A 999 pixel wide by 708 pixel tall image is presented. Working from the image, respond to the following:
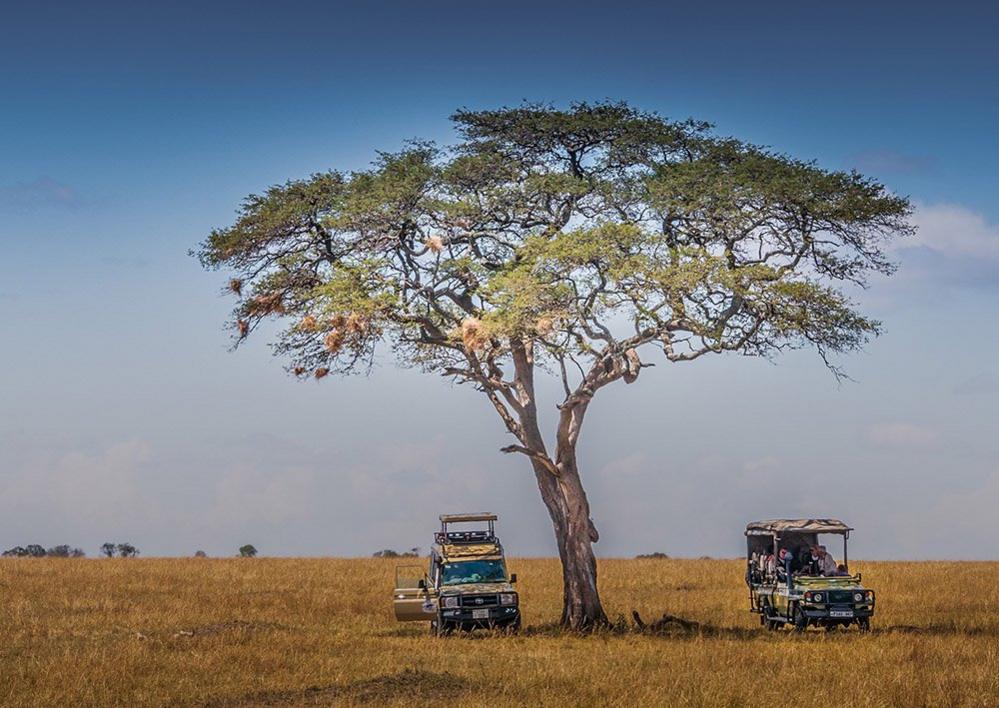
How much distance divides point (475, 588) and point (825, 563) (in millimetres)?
8828

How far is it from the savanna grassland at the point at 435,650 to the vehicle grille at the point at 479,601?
32.5 inches

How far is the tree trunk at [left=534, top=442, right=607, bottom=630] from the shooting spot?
33.8 metres

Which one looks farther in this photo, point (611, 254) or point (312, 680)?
point (611, 254)

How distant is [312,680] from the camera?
23.5 metres

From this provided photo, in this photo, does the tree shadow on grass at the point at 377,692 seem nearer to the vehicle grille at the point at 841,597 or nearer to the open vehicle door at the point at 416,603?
the open vehicle door at the point at 416,603

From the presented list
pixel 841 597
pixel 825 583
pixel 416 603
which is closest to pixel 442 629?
pixel 416 603

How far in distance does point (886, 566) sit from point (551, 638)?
90.7ft

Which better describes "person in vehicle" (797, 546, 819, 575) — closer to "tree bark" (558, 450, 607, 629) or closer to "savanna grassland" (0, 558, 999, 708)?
"savanna grassland" (0, 558, 999, 708)

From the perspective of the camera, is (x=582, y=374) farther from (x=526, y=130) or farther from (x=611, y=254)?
(x=526, y=130)

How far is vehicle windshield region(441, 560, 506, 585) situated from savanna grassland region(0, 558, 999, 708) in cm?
150

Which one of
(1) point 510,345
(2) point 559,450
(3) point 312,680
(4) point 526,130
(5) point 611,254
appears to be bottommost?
(3) point 312,680

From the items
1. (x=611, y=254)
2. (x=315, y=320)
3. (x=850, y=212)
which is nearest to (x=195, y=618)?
(x=315, y=320)

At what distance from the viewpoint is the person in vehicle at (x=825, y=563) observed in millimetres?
32562

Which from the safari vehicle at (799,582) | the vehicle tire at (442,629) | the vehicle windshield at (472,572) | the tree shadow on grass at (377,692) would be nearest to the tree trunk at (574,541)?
the vehicle windshield at (472,572)
